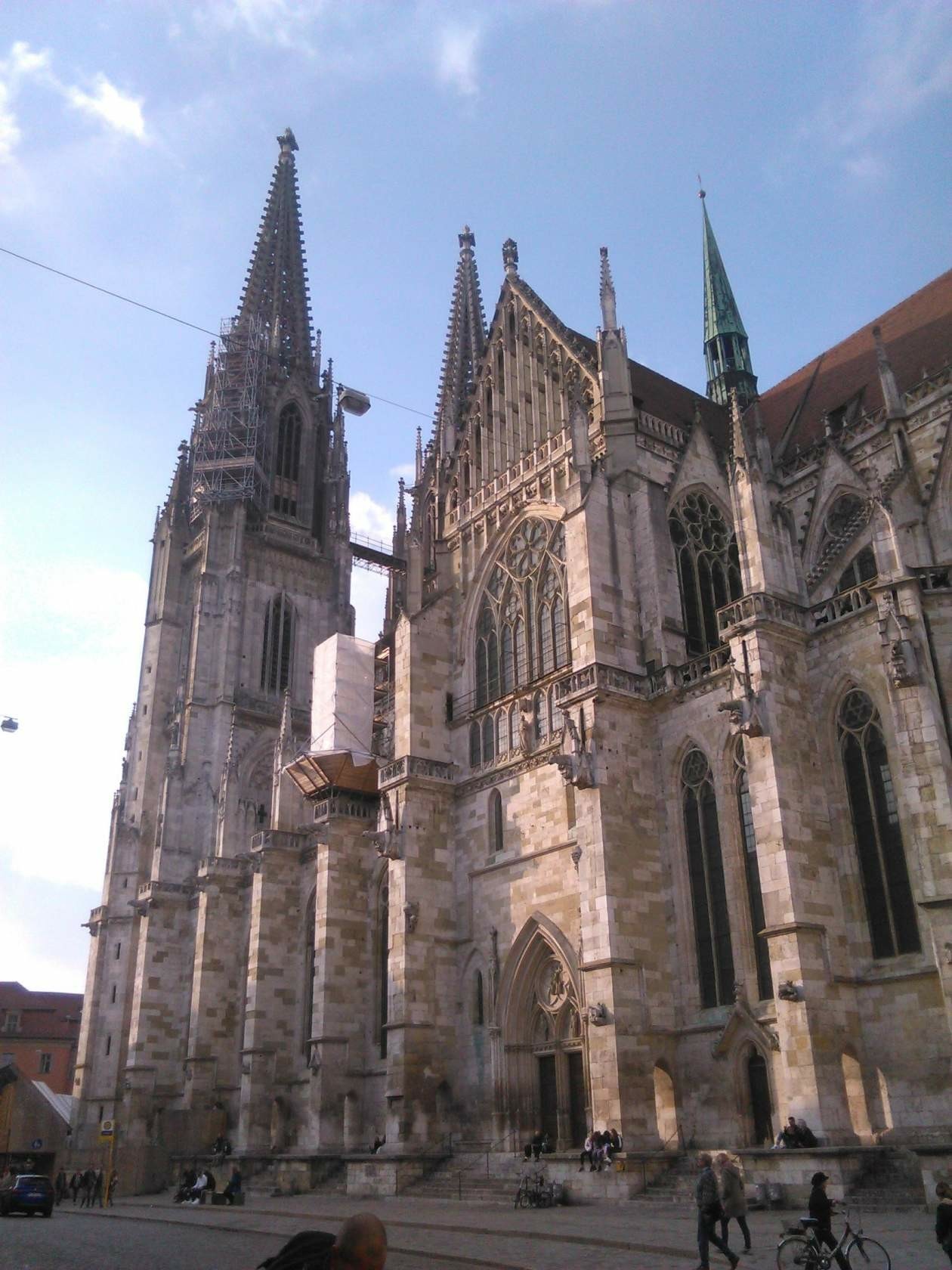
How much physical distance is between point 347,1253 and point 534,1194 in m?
18.9

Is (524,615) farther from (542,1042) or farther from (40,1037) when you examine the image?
(40,1037)

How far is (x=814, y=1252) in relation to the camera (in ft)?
33.1

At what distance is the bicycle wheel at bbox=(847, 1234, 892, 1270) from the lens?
405 inches

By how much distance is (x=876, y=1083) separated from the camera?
18891 mm

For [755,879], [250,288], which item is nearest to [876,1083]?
[755,879]

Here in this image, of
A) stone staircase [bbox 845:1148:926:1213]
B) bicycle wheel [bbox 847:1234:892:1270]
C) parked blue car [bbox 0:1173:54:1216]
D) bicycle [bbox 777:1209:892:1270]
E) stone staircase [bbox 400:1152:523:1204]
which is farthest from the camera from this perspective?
parked blue car [bbox 0:1173:54:1216]

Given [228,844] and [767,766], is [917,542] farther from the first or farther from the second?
[228,844]

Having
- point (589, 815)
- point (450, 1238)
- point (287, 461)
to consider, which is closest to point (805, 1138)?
point (450, 1238)

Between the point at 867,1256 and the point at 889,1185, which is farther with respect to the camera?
the point at 889,1185

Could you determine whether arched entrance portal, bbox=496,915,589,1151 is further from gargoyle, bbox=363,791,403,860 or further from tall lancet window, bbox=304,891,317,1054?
tall lancet window, bbox=304,891,317,1054

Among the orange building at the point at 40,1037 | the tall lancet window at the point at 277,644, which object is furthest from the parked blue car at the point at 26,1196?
the orange building at the point at 40,1037

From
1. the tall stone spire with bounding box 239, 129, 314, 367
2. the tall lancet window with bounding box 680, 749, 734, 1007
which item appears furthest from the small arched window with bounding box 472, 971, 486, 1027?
the tall stone spire with bounding box 239, 129, 314, 367

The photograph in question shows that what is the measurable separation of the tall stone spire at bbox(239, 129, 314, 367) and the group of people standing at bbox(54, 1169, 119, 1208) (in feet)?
131

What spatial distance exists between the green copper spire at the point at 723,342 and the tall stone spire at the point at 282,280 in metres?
21.9
